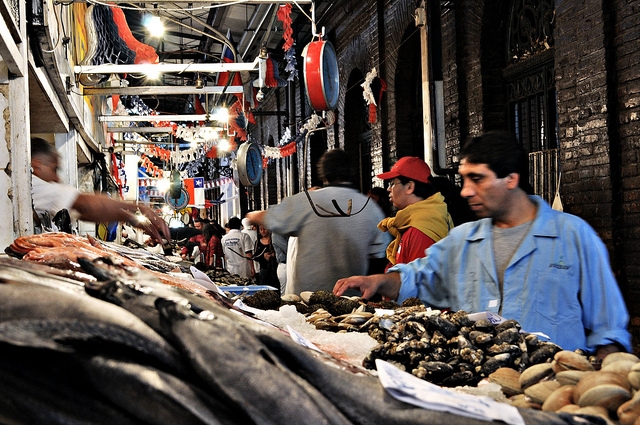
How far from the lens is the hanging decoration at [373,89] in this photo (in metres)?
11.6

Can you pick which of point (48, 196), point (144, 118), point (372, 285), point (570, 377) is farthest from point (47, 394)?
point (144, 118)

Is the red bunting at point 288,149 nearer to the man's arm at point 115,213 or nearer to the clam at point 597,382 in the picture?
the man's arm at point 115,213

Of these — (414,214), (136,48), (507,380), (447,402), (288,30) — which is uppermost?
(288,30)

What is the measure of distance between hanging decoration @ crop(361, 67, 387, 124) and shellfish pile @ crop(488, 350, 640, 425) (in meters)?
10.3

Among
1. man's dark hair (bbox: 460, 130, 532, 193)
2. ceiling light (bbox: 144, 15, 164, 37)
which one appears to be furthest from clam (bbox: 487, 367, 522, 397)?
ceiling light (bbox: 144, 15, 164, 37)

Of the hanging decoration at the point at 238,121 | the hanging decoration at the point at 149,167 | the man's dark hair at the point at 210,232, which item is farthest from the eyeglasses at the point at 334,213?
the hanging decoration at the point at 149,167

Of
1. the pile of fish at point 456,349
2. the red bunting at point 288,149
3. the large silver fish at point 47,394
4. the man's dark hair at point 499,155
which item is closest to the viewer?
the large silver fish at point 47,394

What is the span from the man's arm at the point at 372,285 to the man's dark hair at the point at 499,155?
2.33 ft

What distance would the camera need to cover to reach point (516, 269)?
3080 millimetres

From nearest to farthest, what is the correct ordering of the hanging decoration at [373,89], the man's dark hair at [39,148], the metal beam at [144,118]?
the man's dark hair at [39,148], the hanging decoration at [373,89], the metal beam at [144,118]

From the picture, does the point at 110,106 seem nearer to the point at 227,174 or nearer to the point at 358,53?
the point at 358,53

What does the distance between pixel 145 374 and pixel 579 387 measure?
92 cm

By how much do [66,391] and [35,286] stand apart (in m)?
0.20

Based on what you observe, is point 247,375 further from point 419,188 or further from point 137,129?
point 137,129
